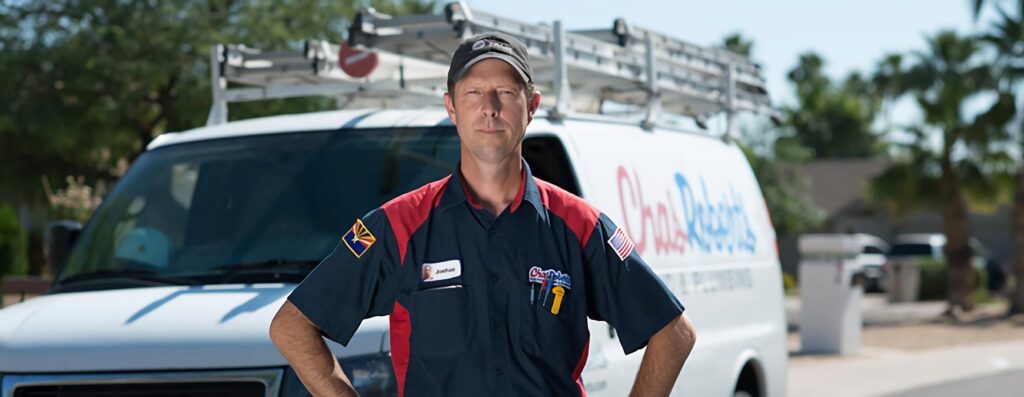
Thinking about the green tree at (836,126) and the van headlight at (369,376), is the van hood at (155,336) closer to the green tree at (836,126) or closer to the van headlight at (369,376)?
the van headlight at (369,376)

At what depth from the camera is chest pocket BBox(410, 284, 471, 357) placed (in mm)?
3234

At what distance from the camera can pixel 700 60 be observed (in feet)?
26.5

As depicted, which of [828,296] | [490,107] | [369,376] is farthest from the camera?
[828,296]

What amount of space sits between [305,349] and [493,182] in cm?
55

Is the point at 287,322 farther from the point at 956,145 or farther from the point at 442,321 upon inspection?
the point at 956,145

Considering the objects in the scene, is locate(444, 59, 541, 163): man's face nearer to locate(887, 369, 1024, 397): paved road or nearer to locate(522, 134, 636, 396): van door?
locate(522, 134, 636, 396): van door

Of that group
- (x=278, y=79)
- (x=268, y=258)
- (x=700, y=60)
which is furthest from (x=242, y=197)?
(x=700, y=60)

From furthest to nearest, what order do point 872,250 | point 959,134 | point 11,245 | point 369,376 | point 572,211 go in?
point 872,250 < point 959,134 < point 11,245 < point 369,376 < point 572,211

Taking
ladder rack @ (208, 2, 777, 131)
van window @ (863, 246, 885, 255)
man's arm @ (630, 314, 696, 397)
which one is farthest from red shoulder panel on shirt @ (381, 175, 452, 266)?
van window @ (863, 246, 885, 255)

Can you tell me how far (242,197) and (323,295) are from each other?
2537 mm

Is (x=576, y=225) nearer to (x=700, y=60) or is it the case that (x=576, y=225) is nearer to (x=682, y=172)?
(x=682, y=172)

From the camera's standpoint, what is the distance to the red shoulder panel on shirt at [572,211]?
338 cm

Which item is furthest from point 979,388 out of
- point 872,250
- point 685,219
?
point 872,250

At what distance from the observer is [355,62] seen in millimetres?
7242
